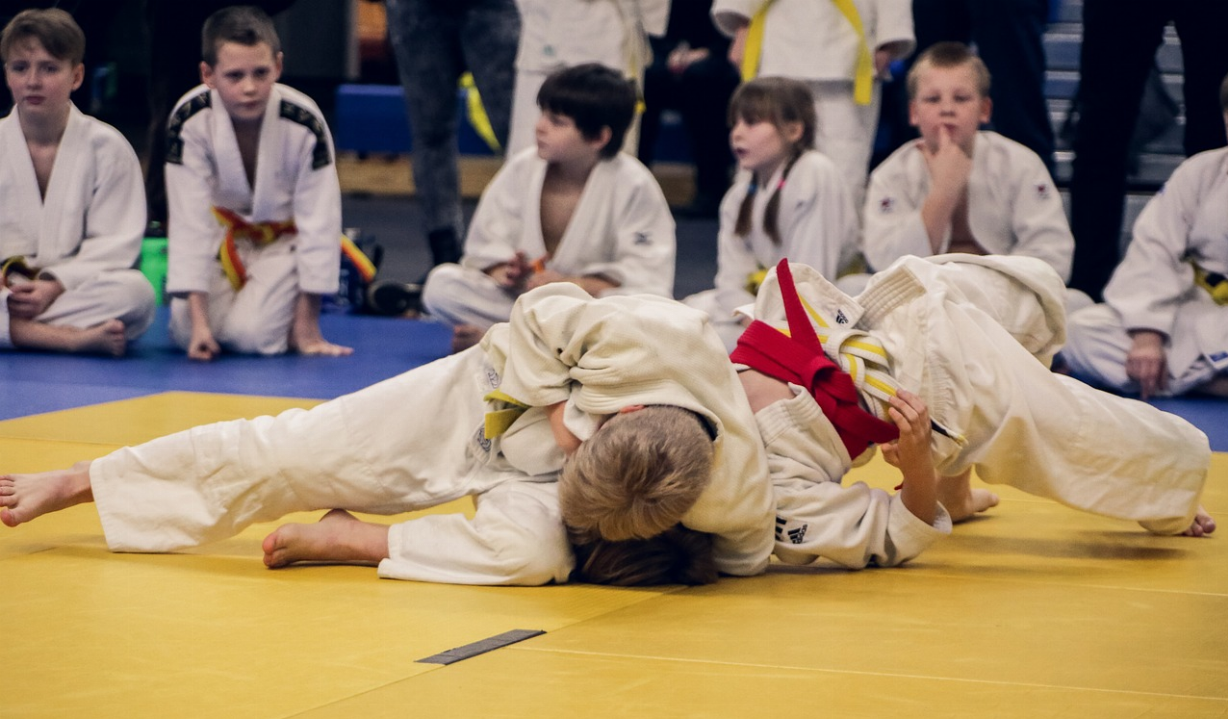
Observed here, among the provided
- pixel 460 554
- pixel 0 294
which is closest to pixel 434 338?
pixel 0 294

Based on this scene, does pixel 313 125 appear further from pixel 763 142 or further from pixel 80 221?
pixel 763 142

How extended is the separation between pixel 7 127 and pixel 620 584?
130 inches

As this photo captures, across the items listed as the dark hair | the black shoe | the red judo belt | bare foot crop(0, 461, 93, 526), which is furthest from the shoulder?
the red judo belt

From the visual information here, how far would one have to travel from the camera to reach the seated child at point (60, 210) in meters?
4.93

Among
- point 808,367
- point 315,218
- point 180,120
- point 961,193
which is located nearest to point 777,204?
point 961,193

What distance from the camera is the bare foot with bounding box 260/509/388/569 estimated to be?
2508mm

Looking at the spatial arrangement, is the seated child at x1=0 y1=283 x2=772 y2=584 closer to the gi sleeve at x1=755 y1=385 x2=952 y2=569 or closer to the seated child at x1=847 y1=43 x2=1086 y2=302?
the gi sleeve at x1=755 y1=385 x2=952 y2=569

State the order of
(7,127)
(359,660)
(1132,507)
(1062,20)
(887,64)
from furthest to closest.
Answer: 1. (1062,20)
2. (887,64)
3. (7,127)
4. (1132,507)
5. (359,660)

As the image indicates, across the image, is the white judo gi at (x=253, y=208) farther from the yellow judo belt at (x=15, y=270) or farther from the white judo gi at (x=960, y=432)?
the white judo gi at (x=960, y=432)

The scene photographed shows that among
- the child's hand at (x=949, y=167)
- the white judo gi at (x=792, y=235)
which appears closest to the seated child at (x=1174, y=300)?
the child's hand at (x=949, y=167)

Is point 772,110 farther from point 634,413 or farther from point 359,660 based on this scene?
point 359,660

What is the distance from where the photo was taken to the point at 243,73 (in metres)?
4.99

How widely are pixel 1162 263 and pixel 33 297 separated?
3.48 m

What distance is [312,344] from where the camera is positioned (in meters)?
5.26
